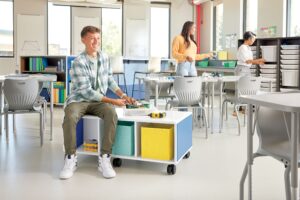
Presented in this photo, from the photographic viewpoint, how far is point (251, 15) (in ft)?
30.0

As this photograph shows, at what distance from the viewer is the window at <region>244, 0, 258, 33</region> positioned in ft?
29.4

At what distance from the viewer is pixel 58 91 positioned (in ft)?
22.9

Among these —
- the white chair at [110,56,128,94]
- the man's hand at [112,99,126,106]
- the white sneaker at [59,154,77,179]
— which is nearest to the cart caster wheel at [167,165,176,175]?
the man's hand at [112,99,126,106]

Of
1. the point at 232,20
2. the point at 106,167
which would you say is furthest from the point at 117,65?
the point at 106,167

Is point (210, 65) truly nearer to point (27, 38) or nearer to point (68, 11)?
point (68, 11)

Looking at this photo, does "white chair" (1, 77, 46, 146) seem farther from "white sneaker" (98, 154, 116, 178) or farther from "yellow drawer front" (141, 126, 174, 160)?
"yellow drawer front" (141, 126, 174, 160)

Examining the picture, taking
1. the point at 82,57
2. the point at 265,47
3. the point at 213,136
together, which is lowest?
the point at 213,136

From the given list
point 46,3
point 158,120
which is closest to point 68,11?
point 46,3

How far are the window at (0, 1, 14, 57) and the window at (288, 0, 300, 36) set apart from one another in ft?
23.1

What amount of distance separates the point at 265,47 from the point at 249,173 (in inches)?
213

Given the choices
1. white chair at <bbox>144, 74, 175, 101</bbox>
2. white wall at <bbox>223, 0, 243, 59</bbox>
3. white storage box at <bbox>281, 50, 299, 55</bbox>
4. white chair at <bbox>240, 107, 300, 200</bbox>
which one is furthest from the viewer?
white wall at <bbox>223, 0, 243, 59</bbox>

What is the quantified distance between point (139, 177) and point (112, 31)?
8.50 meters

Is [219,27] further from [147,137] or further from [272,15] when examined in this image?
[147,137]

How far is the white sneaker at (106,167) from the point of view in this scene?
2953mm
